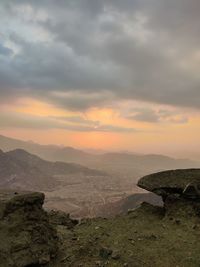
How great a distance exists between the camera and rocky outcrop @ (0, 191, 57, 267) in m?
A: 20.7

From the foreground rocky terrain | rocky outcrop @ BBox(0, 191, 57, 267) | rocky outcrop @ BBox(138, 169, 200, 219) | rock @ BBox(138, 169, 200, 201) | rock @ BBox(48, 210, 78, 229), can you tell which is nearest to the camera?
rocky outcrop @ BBox(0, 191, 57, 267)

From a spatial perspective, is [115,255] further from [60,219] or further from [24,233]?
[60,219]

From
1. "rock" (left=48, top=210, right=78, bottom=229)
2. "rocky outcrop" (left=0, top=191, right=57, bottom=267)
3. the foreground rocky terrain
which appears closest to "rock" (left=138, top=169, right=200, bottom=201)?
the foreground rocky terrain

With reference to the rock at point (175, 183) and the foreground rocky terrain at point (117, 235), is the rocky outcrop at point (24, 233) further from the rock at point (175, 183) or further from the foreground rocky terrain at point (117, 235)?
the rock at point (175, 183)

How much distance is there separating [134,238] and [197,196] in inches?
243

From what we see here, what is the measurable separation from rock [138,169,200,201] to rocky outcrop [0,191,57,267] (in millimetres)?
8685

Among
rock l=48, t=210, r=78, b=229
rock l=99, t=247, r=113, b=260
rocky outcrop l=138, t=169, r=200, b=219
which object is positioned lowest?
rock l=99, t=247, r=113, b=260

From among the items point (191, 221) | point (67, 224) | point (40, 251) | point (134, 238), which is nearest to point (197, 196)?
point (191, 221)

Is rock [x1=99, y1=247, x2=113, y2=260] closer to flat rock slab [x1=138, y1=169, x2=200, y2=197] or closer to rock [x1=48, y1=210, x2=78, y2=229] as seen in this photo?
rock [x1=48, y1=210, x2=78, y2=229]

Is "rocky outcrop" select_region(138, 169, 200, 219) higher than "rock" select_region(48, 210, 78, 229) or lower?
higher

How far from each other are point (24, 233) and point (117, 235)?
6095 mm

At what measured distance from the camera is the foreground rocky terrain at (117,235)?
2122cm

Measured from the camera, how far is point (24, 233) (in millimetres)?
21609

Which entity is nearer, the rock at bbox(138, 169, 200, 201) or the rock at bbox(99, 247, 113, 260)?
the rock at bbox(99, 247, 113, 260)
